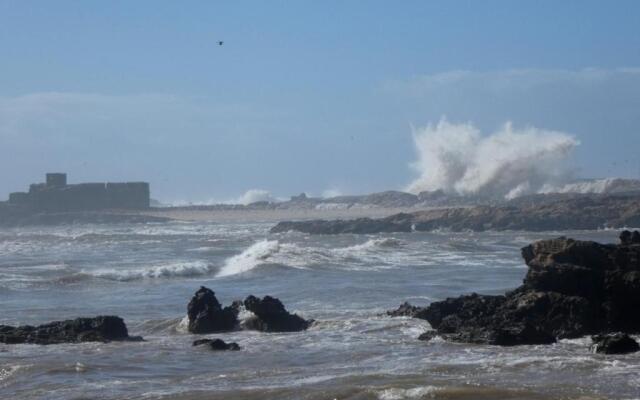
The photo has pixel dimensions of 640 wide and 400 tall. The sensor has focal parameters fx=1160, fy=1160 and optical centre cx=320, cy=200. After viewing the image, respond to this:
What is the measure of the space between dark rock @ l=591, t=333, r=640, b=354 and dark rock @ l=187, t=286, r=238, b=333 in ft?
24.2

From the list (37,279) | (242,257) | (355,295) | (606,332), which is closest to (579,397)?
(606,332)

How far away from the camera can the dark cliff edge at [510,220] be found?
61375 mm

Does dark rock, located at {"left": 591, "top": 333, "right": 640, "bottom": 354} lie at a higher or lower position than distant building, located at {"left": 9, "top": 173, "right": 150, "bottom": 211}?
lower

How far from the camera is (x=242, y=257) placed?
41.1 m

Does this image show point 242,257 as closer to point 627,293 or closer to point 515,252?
point 515,252

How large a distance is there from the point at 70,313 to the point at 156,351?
23.4 ft

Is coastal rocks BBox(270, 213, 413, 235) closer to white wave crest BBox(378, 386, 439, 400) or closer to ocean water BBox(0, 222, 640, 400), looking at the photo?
ocean water BBox(0, 222, 640, 400)

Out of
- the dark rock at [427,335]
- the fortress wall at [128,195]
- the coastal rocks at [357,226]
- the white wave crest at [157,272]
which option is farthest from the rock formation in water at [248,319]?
the fortress wall at [128,195]

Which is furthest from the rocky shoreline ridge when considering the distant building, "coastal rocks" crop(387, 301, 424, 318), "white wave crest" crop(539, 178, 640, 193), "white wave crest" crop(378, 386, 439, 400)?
the distant building

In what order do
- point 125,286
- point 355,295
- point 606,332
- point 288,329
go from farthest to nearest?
point 125,286 → point 355,295 → point 288,329 → point 606,332

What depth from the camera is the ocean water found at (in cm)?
1429

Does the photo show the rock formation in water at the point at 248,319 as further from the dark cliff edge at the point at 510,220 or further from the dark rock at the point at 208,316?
the dark cliff edge at the point at 510,220

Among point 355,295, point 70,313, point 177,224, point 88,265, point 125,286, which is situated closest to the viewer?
point 70,313

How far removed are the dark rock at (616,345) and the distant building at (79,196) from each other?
303ft
